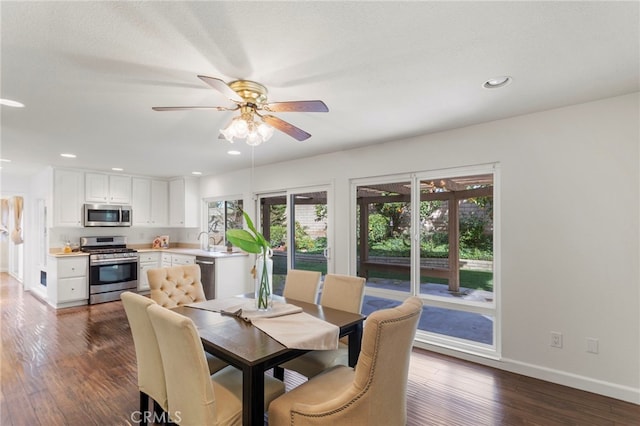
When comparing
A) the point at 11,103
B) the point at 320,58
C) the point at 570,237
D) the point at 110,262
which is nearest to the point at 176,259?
the point at 110,262

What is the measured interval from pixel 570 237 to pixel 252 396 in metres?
2.68

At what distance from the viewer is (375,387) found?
55.6 inches

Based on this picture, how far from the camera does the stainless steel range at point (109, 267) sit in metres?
5.36

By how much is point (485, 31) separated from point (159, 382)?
2561 mm

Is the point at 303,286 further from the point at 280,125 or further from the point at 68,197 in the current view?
the point at 68,197

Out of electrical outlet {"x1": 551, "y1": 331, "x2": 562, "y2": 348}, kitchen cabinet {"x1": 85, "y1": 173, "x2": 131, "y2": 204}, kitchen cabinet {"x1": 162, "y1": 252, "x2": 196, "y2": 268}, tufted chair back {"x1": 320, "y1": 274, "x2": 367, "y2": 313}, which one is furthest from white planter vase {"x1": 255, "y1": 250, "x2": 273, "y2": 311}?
kitchen cabinet {"x1": 85, "y1": 173, "x2": 131, "y2": 204}

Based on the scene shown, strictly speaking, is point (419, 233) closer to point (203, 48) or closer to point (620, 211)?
point (620, 211)

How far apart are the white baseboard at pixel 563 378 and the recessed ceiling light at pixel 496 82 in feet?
7.68

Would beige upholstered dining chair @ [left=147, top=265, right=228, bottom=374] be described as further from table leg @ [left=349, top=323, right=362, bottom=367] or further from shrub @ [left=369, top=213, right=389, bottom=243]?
shrub @ [left=369, top=213, right=389, bottom=243]

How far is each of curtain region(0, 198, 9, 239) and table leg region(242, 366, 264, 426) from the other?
10.5 m

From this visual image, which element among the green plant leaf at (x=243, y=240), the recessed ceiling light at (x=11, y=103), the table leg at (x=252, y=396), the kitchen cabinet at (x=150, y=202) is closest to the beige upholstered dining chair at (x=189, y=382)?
the table leg at (x=252, y=396)

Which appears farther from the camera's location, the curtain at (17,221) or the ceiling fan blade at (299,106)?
the curtain at (17,221)

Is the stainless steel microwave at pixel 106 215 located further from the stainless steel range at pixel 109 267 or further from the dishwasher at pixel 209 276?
the dishwasher at pixel 209 276

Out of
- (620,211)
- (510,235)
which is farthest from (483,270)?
(620,211)
